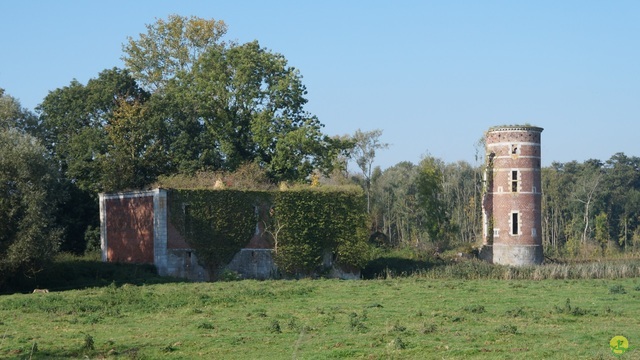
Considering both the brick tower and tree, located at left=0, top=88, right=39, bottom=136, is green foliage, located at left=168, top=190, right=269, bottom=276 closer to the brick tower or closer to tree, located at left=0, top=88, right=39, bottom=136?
tree, located at left=0, top=88, right=39, bottom=136

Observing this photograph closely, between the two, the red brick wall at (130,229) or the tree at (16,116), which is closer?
the red brick wall at (130,229)

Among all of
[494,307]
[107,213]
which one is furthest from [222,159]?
[494,307]

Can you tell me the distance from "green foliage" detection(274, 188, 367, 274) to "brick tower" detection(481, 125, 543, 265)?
1615 centimetres

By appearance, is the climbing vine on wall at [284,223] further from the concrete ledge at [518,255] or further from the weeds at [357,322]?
the weeds at [357,322]

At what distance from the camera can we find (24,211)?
34.8 meters

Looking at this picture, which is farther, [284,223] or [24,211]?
[284,223]

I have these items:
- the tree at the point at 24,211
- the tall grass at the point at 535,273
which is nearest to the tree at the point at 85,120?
the tree at the point at 24,211

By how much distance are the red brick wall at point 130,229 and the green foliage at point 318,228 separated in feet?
22.3

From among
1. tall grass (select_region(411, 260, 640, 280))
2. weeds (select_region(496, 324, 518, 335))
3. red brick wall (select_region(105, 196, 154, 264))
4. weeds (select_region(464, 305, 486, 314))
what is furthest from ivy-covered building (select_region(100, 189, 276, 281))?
weeds (select_region(496, 324, 518, 335))

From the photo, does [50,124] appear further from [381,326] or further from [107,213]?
[381,326]

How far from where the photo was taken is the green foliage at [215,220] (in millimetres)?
43062

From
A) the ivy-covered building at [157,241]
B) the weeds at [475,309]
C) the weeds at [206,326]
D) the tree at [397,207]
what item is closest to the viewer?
the weeds at [206,326]

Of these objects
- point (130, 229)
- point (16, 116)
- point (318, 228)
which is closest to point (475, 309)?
point (318, 228)

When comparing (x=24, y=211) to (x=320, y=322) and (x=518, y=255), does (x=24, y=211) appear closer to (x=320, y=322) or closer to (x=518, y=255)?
(x=320, y=322)
